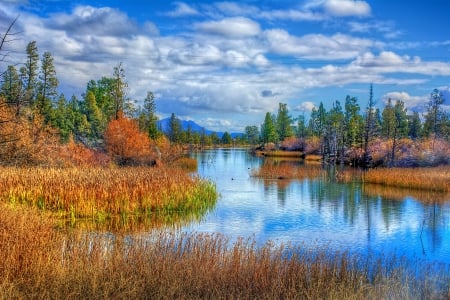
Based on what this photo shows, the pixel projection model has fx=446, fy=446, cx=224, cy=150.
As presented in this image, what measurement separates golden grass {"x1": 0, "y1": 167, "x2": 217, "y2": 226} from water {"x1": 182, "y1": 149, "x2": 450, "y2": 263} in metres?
1.78

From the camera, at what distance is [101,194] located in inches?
747

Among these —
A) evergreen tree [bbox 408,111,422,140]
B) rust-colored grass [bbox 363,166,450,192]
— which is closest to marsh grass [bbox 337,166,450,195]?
rust-colored grass [bbox 363,166,450,192]

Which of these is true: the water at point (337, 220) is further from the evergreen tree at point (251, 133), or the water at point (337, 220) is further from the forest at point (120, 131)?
the evergreen tree at point (251, 133)

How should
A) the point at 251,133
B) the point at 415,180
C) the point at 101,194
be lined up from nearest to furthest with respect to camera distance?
the point at 101,194 → the point at 415,180 → the point at 251,133

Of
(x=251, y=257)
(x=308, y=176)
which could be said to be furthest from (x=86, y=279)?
(x=308, y=176)

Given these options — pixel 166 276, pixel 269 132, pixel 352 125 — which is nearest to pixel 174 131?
pixel 269 132

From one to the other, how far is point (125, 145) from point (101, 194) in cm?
2160

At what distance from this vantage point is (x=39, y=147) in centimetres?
2948

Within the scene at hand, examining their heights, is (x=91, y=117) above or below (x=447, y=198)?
above

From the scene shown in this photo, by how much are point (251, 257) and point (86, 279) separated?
3.35 metres

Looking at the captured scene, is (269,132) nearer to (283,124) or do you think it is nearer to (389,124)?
(283,124)

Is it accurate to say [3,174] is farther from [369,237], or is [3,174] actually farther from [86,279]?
[369,237]

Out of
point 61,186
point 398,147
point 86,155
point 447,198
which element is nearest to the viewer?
point 61,186

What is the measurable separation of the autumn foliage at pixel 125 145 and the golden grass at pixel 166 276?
99.1 ft
